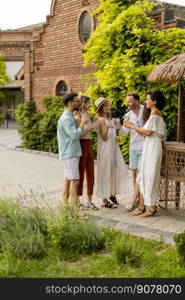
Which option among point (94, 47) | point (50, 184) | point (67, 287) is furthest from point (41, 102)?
point (67, 287)

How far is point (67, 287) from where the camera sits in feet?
11.0

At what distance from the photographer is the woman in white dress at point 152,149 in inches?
217

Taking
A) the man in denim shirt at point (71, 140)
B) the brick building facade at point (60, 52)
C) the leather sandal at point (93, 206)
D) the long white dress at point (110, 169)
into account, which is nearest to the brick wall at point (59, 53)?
the brick building facade at point (60, 52)

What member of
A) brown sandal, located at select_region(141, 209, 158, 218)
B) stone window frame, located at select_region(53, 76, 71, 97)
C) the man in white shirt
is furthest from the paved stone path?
stone window frame, located at select_region(53, 76, 71, 97)

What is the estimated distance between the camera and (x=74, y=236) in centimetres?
437

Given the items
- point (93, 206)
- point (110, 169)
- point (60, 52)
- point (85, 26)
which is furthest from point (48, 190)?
point (60, 52)

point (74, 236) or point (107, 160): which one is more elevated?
point (107, 160)

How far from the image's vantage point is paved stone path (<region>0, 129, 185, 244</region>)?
5269mm

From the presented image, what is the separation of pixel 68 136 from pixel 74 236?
1.68 metres

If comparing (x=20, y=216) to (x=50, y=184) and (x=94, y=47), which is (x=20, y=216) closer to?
(x=50, y=184)

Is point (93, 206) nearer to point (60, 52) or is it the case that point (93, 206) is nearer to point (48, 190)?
point (48, 190)

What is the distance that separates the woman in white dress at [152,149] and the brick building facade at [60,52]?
7558 mm

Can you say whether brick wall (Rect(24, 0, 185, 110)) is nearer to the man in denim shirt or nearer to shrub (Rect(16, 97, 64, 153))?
shrub (Rect(16, 97, 64, 153))

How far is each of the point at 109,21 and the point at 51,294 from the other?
868 centimetres
